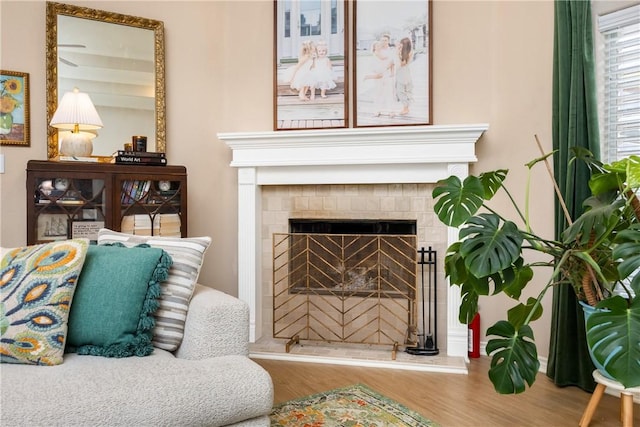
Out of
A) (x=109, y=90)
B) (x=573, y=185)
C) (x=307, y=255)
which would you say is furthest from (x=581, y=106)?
(x=109, y=90)

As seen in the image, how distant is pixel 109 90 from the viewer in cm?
331

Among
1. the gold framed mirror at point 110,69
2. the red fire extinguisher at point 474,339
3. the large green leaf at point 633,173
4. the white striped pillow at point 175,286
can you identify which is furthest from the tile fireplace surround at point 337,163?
the white striped pillow at point 175,286

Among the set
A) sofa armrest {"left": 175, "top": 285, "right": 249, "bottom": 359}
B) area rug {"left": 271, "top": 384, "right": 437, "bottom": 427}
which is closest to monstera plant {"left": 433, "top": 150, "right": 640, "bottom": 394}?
area rug {"left": 271, "top": 384, "right": 437, "bottom": 427}

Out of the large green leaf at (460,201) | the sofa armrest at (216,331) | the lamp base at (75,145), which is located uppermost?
the lamp base at (75,145)

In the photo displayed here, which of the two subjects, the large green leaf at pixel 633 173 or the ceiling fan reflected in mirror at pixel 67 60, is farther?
the ceiling fan reflected in mirror at pixel 67 60

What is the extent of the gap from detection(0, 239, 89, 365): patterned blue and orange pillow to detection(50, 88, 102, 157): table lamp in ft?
4.75

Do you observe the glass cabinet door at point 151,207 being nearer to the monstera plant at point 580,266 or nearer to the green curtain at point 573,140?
the monstera plant at point 580,266

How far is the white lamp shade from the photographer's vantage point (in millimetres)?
2945

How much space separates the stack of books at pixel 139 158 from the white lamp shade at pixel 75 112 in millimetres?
245

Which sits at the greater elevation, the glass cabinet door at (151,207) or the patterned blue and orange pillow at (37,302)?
the glass cabinet door at (151,207)

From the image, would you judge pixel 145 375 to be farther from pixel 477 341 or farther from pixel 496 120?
pixel 496 120

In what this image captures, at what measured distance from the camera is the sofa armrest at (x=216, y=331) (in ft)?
5.75

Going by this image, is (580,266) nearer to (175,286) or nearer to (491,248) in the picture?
(491,248)

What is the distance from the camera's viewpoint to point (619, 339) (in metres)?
1.61
